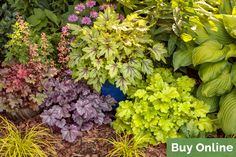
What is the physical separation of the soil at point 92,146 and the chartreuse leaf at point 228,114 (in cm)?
48

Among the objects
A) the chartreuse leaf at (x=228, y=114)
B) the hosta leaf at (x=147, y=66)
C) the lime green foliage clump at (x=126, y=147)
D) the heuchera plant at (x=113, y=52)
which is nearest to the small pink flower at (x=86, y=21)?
the heuchera plant at (x=113, y=52)

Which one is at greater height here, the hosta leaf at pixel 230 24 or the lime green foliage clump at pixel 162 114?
the hosta leaf at pixel 230 24

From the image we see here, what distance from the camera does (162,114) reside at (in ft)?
12.2

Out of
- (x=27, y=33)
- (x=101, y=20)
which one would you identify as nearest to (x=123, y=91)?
(x=101, y=20)

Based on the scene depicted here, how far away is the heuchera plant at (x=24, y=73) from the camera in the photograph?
3.79 metres

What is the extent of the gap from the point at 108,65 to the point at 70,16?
0.74 meters

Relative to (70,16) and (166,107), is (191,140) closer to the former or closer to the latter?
(166,107)

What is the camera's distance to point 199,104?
3789 mm

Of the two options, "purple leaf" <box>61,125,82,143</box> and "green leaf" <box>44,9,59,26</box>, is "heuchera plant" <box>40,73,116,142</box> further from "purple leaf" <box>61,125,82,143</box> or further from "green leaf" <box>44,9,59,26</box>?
"green leaf" <box>44,9,59,26</box>

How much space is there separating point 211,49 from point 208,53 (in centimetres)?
5

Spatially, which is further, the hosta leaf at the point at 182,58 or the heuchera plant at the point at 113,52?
the hosta leaf at the point at 182,58

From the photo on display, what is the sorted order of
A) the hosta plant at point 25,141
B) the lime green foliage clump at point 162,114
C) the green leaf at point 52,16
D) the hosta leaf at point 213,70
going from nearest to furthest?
the hosta plant at point 25,141 → the lime green foliage clump at point 162,114 → the hosta leaf at point 213,70 → the green leaf at point 52,16

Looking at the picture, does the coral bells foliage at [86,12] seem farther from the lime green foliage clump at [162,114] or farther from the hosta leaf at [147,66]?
the lime green foliage clump at [162,114]

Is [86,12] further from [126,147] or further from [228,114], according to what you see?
[228,114]
